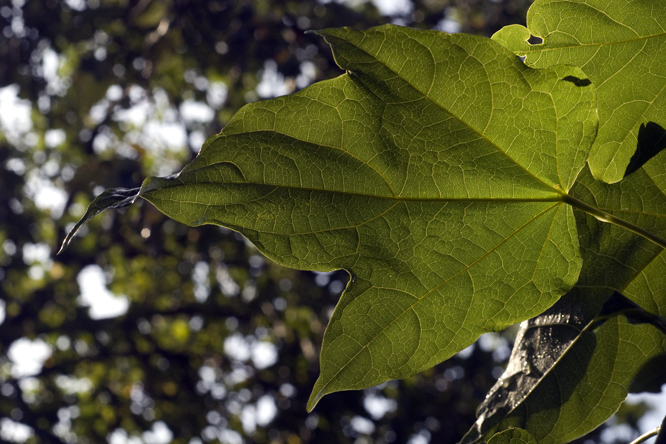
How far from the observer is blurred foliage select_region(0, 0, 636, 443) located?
408 centimetres

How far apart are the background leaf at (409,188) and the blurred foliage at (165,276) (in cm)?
315

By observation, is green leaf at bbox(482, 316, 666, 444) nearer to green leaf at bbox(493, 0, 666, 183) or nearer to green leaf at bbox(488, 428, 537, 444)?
green leaf at bbox(488, 428, 537, 444)

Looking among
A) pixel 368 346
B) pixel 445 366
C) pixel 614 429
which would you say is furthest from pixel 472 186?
pixel 614 429

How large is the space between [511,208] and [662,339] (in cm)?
32

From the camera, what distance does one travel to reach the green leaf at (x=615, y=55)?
67 cm

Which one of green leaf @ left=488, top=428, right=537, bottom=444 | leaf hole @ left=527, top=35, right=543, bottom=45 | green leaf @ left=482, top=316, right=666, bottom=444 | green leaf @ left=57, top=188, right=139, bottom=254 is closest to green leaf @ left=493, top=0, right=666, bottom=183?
leaf hole @ left=527, top=35, right=543, bottom=45

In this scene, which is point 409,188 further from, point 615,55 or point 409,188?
point 615,55

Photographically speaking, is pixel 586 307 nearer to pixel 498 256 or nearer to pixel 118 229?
pixel 498 256

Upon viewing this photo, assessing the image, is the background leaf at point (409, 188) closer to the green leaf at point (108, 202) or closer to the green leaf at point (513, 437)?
the green leaf at point (108, 202)

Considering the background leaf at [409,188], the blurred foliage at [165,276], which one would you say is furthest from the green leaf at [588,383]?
the blurred foliage at [165,276]

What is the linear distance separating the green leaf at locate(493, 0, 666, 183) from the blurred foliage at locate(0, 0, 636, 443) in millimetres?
3290

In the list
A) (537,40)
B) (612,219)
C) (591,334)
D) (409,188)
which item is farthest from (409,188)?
(537,40)

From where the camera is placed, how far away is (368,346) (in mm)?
721

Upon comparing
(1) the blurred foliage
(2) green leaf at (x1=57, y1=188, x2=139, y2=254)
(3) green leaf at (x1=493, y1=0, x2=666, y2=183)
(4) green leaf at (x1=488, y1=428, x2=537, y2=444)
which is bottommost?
(1) the blurred foliage
